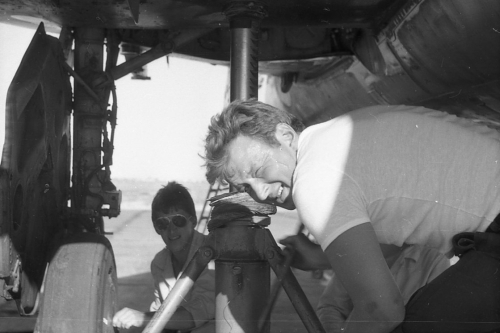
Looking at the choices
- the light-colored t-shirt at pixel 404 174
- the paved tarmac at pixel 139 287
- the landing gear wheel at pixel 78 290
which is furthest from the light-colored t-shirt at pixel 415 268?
the paved tarmac at pixel 139 287

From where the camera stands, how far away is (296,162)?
157cm

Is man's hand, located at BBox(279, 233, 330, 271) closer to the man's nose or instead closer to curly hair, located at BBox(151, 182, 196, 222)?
the man's nose

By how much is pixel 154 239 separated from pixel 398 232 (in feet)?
23.8

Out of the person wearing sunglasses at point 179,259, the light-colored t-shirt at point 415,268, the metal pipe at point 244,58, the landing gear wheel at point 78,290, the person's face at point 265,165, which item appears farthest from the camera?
the person wearing sunglasses at point 179,259

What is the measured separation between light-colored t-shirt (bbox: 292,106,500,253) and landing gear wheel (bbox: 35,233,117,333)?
1226mm

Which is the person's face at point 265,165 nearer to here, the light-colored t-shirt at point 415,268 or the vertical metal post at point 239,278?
the vertical metal post at point 239,278

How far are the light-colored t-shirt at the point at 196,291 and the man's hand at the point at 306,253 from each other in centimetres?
53

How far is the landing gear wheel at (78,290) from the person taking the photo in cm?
228

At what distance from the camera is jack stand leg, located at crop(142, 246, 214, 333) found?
183 cm

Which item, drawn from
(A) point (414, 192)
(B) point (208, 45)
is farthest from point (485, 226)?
(B) point (208, 45)

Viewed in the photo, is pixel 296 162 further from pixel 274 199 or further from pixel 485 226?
pixel 485 226

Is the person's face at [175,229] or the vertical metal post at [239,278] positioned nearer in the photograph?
the vertical metal post at [239,278]

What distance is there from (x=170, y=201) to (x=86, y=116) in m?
0.55

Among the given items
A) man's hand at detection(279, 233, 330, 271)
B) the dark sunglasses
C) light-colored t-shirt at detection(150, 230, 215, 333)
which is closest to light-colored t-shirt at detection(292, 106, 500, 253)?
man's hand at detection(279, 233, 330, 271)
